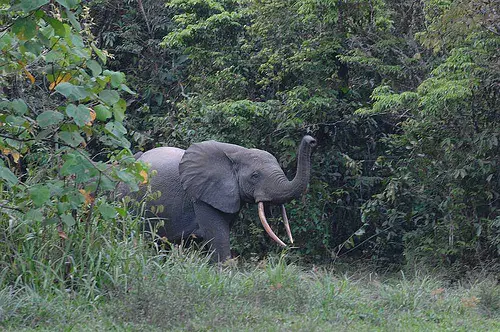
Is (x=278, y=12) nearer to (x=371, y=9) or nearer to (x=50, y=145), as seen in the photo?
(x=371, y=9)

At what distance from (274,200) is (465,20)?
3.12 m

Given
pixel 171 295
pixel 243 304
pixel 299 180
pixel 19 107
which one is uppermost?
pixel 19 107

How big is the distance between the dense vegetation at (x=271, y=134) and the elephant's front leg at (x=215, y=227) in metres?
0.56

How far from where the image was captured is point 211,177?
1121 cm

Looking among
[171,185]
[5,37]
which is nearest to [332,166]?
[171,185]

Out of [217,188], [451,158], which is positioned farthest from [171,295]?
[451,158]

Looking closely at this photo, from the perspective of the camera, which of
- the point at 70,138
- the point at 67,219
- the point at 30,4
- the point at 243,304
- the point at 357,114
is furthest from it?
the point at 357,114

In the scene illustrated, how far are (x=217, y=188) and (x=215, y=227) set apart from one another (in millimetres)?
493

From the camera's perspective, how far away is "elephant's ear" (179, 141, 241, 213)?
1115 cm

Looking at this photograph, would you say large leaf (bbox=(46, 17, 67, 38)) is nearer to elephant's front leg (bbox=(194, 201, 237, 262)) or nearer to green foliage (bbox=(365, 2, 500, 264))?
elephant's front leg (bbox=(194, 201, 237, 262))

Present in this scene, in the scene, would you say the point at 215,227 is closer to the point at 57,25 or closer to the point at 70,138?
the point at 70,138

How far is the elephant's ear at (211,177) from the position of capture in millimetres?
11148

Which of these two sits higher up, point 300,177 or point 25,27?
point 25,27

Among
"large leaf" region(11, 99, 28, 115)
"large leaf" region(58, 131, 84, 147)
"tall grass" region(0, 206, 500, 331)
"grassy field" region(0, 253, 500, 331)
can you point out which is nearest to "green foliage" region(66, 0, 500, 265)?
"grassy field" region(0, 253, 500, 331)
